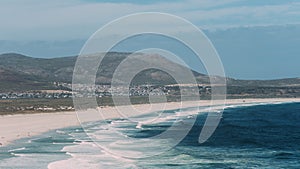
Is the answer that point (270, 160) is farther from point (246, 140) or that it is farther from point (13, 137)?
point (13, 137)

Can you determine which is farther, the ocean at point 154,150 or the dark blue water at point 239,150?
the dark blue water at point 239,150

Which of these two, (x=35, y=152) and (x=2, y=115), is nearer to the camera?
(x=35, y=152)

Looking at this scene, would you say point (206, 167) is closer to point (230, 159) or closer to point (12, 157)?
point (230, 159)

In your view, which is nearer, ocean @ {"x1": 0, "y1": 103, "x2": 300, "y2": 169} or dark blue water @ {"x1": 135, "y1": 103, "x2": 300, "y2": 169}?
ocean @ {"x1": 0, "y1": 103, "x2": 300, "y2": 169}

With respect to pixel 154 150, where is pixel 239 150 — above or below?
below

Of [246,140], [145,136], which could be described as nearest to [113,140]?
[145,136]

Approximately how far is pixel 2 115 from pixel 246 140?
5358 cm

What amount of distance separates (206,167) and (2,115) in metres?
69.6

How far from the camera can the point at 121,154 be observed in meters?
57.2

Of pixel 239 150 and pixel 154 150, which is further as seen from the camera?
pixel 239 150

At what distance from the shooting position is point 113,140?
7069 centimetres

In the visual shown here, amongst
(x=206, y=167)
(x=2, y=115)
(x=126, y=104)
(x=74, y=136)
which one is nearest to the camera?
(x=206, y=167)

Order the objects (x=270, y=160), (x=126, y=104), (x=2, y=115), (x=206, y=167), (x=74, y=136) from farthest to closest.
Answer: (x=126, y=104)
(x=2, y=115)
(x=74, y=136)
(x=270, y=160)
(x=206, y=167)

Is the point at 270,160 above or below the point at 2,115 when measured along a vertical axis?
below
